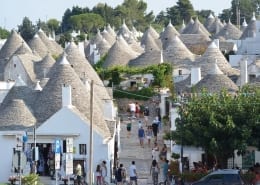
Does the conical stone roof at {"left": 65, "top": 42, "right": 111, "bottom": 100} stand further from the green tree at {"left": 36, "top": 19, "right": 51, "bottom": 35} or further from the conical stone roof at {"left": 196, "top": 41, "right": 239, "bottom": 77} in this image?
the green tree at {"left": 36, "top": 19, "right": 51, "bottom": 35}

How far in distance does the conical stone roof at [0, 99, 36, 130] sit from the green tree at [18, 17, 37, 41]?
113502 millimetres

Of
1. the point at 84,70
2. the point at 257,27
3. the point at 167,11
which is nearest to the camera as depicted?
the point at 84,70

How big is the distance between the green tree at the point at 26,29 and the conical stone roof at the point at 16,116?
113502mm

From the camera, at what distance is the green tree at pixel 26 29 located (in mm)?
156212

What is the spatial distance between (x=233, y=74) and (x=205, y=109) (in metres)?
26.1

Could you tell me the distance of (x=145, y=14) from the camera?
18938 centimetres

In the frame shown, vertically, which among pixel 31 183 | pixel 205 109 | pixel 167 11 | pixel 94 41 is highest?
pixel 167 11

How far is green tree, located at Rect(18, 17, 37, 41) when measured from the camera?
156212 millimetres

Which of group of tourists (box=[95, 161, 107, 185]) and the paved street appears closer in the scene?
group of tourists (box=[95, 161, 107, 185])

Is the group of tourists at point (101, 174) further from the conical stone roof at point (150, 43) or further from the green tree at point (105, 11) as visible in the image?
the green tree at point (105, 11)

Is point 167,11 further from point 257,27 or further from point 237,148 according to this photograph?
point 237,148

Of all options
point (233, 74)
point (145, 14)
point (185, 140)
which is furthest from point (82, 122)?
point (145, 14)

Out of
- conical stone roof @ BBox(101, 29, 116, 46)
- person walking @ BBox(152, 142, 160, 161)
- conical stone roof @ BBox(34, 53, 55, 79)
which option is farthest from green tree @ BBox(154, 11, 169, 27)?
person walking @ BBox(152, 142, 160, 161)

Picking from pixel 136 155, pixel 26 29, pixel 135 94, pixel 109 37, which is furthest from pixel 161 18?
pixel 136 155
